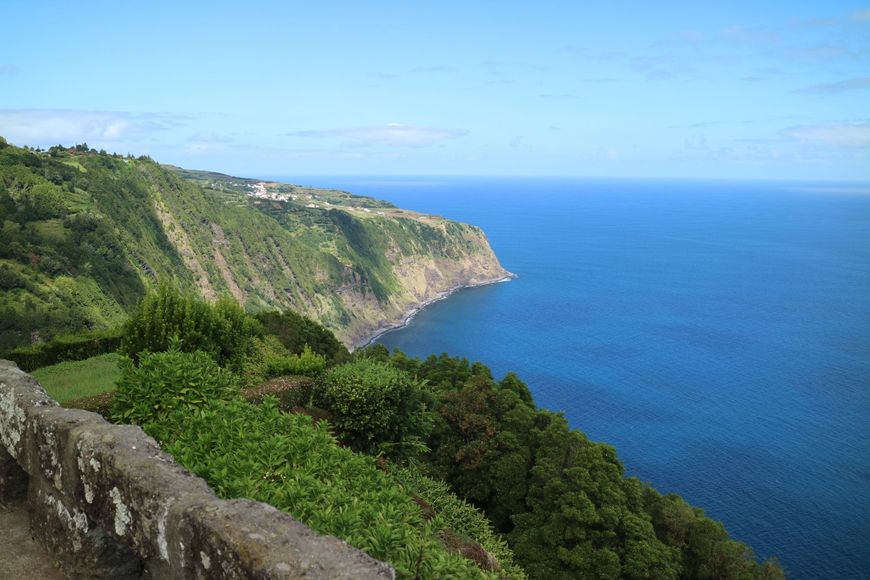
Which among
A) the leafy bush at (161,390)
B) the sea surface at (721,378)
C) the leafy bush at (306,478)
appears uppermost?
the leafy bush at (161,390)

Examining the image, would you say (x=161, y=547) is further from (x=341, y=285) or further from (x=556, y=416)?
(x=341, y=285)

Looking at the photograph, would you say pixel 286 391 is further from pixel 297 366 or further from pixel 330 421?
pixel 297 366

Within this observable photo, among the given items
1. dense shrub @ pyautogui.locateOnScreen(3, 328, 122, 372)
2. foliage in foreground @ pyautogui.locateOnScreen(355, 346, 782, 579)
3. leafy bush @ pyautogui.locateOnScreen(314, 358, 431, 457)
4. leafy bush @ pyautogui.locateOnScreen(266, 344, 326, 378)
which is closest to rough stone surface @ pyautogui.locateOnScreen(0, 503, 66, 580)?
leafy bush @ pyautogui.locateOnScreen(314, 358, 431, 457)

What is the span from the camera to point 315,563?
16.3ft

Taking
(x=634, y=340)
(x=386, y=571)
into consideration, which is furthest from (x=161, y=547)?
(x=634, y=340)

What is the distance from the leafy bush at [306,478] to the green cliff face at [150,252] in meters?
12.7

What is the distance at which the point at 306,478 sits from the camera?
8.74m

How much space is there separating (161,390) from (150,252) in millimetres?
109427

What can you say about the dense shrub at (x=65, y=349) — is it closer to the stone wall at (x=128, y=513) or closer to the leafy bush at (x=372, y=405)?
the leafy bush at (x=372, y=405)

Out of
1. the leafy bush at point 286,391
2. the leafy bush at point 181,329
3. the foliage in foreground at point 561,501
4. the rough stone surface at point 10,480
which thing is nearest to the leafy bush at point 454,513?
the leafy bush at point 286,391

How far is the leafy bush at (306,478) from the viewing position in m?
7.33

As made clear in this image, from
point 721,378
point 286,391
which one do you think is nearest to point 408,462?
point 286,391

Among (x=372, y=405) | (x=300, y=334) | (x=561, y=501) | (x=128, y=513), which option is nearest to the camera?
(x=128, y=513)

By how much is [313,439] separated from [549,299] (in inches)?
6774
